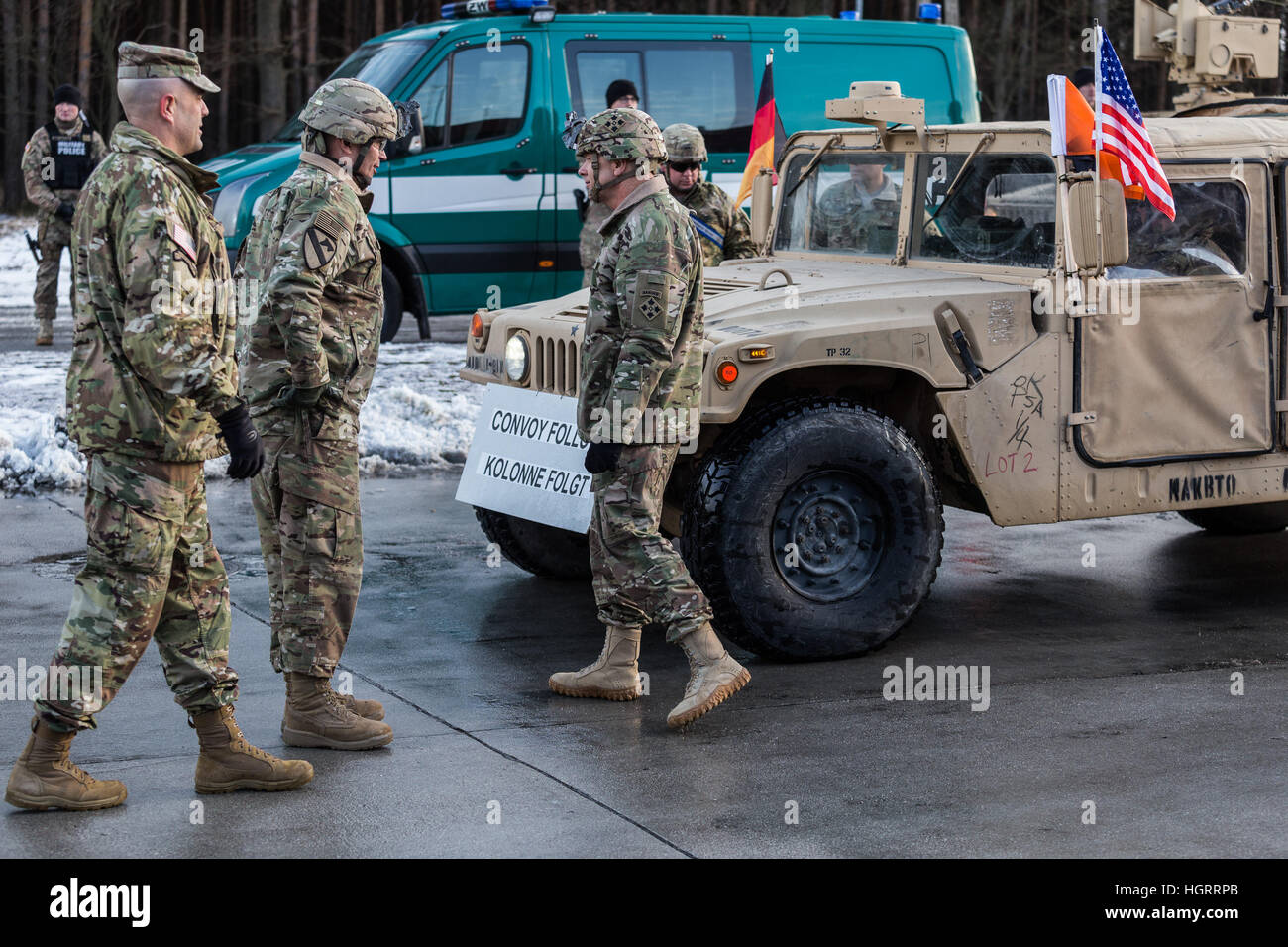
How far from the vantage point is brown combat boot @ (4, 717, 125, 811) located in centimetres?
430

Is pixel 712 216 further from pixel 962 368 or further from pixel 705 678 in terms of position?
pixel 705 678

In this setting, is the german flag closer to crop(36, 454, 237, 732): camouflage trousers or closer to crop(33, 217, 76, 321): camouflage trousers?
crop(36, 454, 237, 732): camouflage trousers

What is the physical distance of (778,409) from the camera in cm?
577

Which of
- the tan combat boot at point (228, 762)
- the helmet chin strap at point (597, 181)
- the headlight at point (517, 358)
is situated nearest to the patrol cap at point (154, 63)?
the helmet chin strap at point (597, 181)

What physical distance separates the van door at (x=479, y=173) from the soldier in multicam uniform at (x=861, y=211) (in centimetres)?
564

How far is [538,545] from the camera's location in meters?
7.00

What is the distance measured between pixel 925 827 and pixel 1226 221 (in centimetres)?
315

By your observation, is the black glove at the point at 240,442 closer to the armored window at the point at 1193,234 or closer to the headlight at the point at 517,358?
the headlight at the point at 517,358

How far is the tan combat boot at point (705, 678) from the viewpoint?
16.6ft

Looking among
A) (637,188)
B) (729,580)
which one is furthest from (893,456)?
(637,188)

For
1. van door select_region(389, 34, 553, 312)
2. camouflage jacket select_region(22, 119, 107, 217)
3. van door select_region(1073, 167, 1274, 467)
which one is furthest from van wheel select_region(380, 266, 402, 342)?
van door select_region(1073, 167, 1274, 467)

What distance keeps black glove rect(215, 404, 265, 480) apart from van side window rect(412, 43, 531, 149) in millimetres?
8514

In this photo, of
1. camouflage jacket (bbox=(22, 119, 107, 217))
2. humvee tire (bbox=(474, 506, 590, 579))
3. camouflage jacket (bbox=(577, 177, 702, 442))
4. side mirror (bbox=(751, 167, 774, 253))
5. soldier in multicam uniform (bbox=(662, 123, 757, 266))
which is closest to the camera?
camouflage jacket (bbox=(577, 177, 702, 442))
